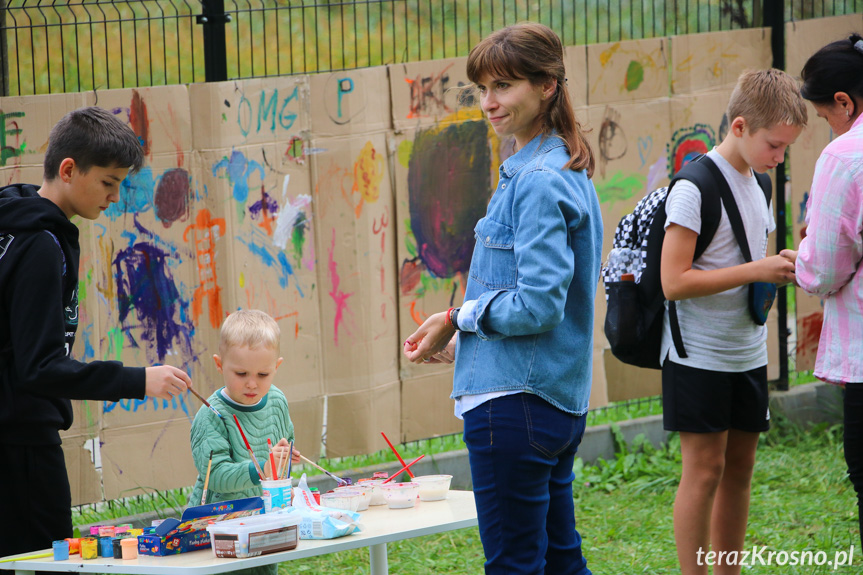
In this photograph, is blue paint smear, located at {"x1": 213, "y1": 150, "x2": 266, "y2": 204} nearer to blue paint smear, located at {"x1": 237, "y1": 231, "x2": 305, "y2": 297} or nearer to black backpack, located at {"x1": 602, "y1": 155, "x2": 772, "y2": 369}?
blue paint smear, located at {"x1": 237, "y1": 231, "x2": 305, "y2": 297}

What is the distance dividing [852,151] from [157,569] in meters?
2.40

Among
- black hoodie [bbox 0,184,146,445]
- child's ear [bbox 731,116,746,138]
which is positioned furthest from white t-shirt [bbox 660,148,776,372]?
black hoodie [bbox 0,184,146,445]

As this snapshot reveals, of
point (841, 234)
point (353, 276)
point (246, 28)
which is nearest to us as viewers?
point (841, 234)

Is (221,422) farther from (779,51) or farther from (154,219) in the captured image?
(779,51)

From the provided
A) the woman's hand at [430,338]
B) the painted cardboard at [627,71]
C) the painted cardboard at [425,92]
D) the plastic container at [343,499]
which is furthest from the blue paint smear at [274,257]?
the woman's hand at [430,338]

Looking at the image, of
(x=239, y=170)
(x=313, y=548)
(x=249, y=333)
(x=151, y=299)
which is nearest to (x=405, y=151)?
(x=239, y=170)

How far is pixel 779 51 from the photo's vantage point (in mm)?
6672

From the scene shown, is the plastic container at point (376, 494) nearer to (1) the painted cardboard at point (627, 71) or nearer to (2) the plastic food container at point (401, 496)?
(2) the plastic food container at point (401, 496)

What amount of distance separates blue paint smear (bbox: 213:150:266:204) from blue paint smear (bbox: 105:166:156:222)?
33 cm

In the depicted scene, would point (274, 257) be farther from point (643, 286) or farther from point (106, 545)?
point (106, 545)

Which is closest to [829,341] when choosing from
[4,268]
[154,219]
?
[4,268]

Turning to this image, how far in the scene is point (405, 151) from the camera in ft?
17.7

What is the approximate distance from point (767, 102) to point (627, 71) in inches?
105

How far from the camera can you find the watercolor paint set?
A: 276cm
